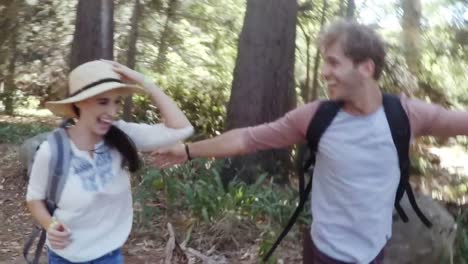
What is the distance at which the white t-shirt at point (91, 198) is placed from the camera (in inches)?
129

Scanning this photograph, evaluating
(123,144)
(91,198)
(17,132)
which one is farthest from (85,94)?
(17,132)

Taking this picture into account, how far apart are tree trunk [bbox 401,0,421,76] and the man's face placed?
24.0 feet

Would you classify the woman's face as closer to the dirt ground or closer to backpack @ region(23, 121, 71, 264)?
backpack @ region(23, 121, 71, 264)

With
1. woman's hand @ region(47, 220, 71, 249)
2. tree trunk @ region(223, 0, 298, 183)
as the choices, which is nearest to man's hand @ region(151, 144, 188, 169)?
woman's hand @ region(47, 220, 71, 249)

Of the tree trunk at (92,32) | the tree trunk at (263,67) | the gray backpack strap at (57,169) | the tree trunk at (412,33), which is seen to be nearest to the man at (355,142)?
the gray backpack strap at (57,169)

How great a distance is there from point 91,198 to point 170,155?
491 millimetres

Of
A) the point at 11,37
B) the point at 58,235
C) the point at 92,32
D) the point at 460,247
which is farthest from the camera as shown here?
the point at 11,37

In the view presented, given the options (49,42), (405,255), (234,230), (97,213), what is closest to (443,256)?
(405,255)

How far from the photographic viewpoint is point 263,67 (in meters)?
8.45

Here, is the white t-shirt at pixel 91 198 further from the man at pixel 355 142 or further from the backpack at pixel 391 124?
the backpack at pixel 391 124

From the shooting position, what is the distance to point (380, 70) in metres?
3.09

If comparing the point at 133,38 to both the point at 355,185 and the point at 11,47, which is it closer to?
the point at 11,47

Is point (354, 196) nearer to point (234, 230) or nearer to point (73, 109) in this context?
point (73, 109)

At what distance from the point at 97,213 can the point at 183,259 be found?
Answer: 121 inches
